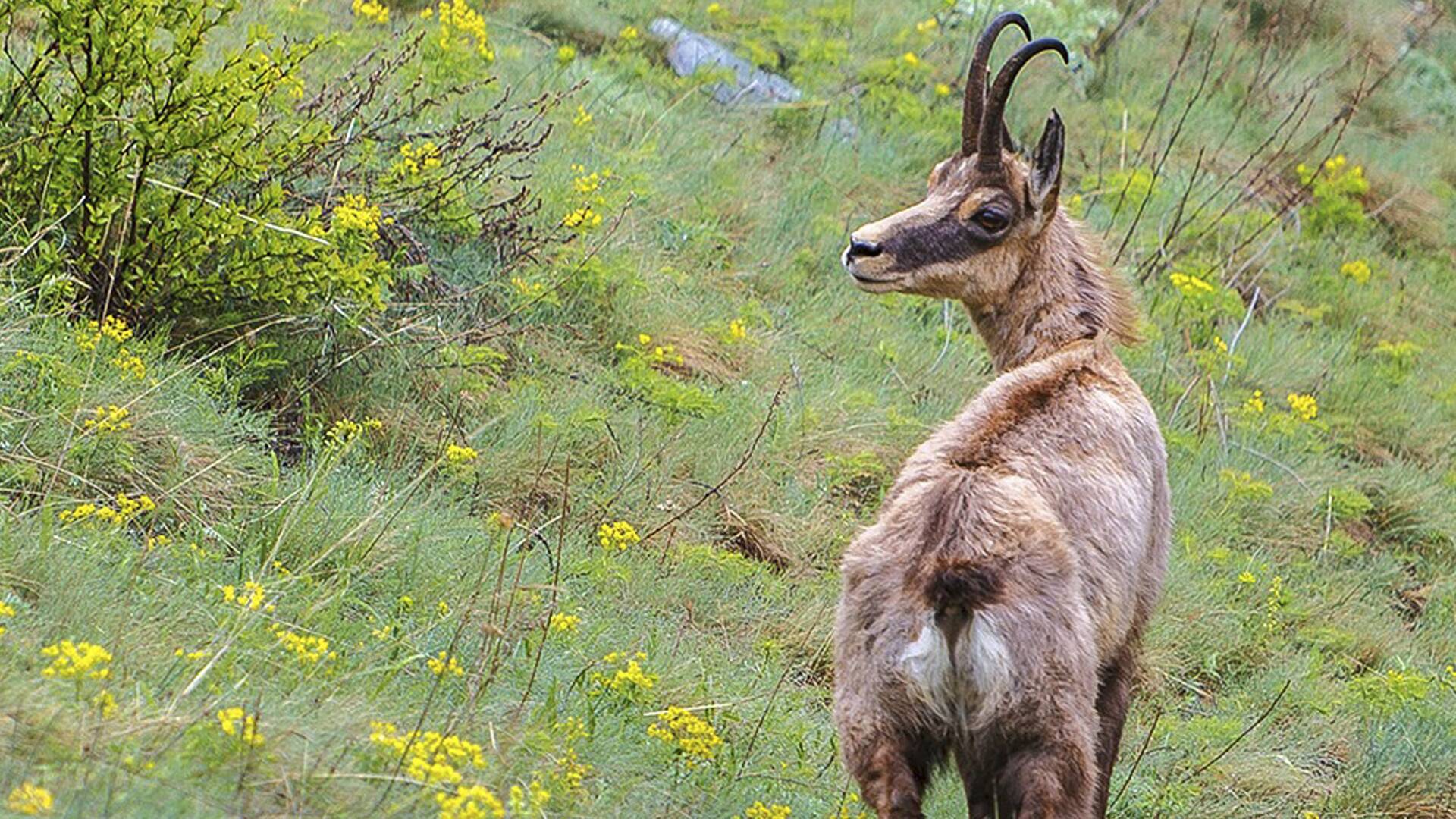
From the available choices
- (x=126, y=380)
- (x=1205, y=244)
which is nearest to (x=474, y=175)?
(x=126, y=380)

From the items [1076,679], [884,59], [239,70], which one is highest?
[239,70]

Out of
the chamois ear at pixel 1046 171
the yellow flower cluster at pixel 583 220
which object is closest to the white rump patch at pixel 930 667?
the chamois ear at pixel 1046 171

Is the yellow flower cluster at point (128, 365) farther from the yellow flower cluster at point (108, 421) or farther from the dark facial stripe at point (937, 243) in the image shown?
the dark facial stripe at point (937, 243)

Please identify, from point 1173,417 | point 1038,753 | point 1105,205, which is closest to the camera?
point 1038,753

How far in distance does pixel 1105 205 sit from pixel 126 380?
253 inches

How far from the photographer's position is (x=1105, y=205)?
1017cm

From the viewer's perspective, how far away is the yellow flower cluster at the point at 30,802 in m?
2.70

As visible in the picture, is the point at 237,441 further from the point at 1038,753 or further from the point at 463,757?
the point at 1038,753

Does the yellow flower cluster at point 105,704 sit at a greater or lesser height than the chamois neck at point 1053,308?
greater

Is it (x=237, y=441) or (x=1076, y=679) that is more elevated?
(x=1076, y=679)

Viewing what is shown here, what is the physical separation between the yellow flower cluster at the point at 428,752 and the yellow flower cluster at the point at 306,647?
1.15 ft

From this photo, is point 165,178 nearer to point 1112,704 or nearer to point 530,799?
point 530,799

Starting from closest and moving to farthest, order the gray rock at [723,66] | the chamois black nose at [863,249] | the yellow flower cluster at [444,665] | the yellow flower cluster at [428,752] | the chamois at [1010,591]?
the yellow flower cluster at [428,752] → the yellow flower cluster at [444,665] → the chamois at [1010,591] → the chamois black nose at [863,249] → the gray rock at [723,66]

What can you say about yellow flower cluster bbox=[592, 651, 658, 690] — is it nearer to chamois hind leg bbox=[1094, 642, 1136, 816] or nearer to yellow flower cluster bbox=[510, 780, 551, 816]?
yellow flower cluster bbox=[510, 780, 551, 816]
